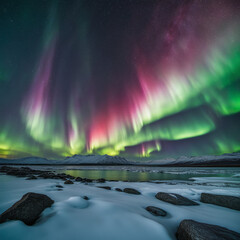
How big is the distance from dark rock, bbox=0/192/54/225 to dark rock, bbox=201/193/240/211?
6.90 m

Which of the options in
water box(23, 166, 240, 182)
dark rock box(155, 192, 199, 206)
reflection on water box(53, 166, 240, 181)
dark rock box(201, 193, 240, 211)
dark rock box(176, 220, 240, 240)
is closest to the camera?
dark rock box(176, 220, 240, 240)

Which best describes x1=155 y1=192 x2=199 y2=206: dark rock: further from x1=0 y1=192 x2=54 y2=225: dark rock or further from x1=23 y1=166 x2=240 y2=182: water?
x1=23 y1=166 x2=240 y2=182: water

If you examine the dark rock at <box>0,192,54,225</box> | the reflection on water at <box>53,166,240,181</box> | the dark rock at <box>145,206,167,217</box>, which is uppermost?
the reflection on water at <box>53,166,240,181</box>

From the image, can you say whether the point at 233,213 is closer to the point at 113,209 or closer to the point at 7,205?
the point at 113,209

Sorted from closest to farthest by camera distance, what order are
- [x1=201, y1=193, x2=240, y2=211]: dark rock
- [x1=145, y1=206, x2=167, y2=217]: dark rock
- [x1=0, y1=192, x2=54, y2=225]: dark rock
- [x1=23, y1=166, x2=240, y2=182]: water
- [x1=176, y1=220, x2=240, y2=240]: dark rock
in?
[x1=176, y1=220, x2=240, y2=240]: dark rock < [x1=0, y1=192, x2=54, y2=225]: dark rock < [x1=145, y1=206, x2=167, y2=217]: dark rock < [x1=201, y1=193, x2=240, y2=211]: dark rock < [x1=23, y1=166, x2=240, y2=182]: water

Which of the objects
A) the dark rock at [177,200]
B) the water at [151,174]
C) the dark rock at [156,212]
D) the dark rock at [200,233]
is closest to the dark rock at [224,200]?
the dark rock at [177,200]

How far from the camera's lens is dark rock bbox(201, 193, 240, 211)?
17.3 ft

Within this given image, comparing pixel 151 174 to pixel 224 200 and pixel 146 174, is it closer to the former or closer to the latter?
pixel 146 174

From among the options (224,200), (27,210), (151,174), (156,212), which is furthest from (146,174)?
(27,210)

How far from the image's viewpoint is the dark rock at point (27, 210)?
3.13 meters

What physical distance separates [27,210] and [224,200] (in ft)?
24.3

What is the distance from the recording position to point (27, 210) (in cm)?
334

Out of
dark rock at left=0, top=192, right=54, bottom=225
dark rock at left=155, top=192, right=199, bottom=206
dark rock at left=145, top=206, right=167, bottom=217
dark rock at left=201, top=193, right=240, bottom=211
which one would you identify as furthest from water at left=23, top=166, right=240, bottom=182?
dark rock at left=0, top=192, right=54, bottom=225

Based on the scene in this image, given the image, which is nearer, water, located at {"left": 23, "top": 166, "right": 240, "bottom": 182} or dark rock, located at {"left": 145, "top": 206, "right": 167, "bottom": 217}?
dark rock, located at {"left": 145, "top": 206, "right": 167, "bottom": 217}
